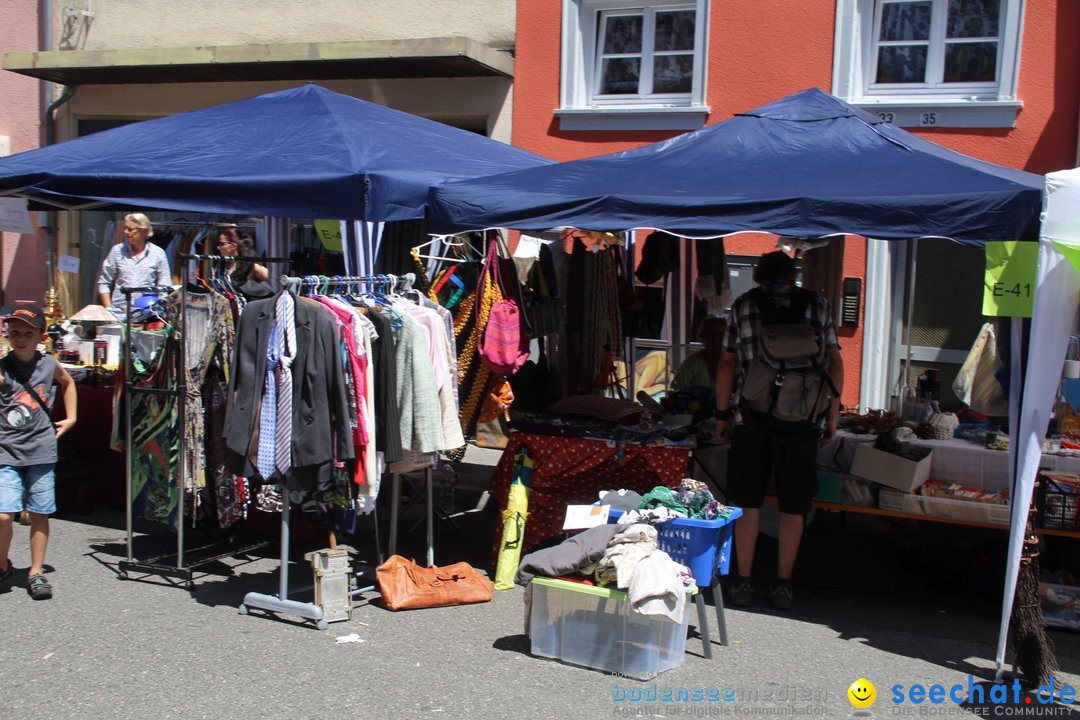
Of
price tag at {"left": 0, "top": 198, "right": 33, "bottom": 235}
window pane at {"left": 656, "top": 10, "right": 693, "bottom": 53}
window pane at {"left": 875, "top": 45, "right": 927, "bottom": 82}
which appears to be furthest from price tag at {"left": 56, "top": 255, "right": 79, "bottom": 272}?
window pane at {"left": 875, "top": 45, "right": 927, "bottom": 82}

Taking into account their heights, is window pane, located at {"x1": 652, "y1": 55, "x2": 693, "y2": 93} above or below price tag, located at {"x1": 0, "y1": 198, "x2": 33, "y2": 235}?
above

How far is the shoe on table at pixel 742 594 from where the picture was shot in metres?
5.77

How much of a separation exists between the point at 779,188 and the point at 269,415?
9.09 feet

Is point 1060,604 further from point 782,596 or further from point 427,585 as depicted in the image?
point 427,585

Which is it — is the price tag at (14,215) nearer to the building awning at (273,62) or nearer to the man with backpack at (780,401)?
the building awning at (273,62)

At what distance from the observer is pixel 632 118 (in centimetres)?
1012

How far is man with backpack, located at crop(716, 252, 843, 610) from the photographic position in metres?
5.60

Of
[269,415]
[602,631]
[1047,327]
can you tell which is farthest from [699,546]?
[269,415]

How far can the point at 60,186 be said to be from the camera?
264 inches

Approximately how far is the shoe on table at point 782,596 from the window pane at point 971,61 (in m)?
5.49

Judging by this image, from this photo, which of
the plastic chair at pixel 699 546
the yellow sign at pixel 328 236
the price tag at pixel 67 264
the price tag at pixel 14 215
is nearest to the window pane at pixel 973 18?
the yellow sign at pixel 328 236

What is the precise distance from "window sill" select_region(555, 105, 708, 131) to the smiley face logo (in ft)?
20.6

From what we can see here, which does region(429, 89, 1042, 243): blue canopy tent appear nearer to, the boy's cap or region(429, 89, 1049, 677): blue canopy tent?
region(429, 89, 1049, 677): blue canopy tent

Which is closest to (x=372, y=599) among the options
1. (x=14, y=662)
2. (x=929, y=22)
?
(x=14, y=662)
